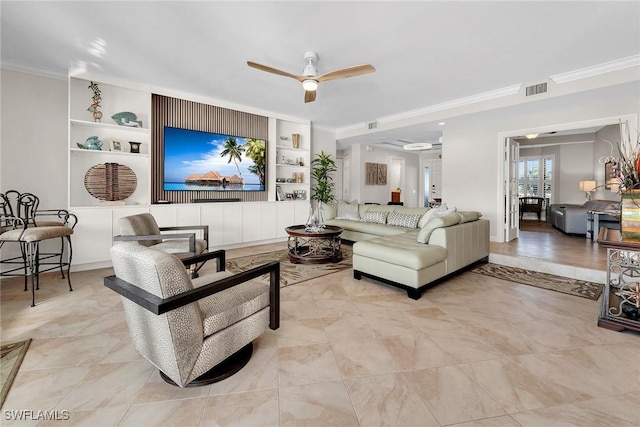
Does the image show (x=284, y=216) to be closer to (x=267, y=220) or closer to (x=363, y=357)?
(x=267, y=220)

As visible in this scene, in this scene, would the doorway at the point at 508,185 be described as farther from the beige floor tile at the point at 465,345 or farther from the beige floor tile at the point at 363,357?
the beige floor tile at the point at 363,357

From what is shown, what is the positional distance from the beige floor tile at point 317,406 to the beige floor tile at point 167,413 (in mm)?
430

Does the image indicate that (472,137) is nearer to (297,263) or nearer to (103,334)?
(297,263)

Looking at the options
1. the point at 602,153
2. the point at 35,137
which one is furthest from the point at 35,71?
the point at 602,153

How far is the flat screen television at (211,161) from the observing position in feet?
15.2

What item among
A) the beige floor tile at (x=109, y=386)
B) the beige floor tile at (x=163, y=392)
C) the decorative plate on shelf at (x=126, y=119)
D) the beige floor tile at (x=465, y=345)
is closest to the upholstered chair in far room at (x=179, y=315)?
the beige floor tile at (x=163, y=392)

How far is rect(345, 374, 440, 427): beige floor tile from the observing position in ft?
4.39

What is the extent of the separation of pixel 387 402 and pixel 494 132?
5.59m

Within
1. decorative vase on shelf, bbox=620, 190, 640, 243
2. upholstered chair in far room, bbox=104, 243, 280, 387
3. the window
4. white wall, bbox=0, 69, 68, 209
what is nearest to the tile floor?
upholstered chair in far room, bbox=104, 243, 280, 387

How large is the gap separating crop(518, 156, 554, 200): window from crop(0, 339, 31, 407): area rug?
39.1 ft

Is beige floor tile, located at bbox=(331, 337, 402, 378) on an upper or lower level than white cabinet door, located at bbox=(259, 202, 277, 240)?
lower

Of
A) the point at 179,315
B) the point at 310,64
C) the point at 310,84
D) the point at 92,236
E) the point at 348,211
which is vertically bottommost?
the point at 179,315

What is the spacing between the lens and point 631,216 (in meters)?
2.01

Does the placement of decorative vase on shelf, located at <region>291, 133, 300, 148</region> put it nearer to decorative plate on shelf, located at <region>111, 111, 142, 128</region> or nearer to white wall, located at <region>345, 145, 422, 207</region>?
white wall, located at <region>345, 145, 422, 207</region>
